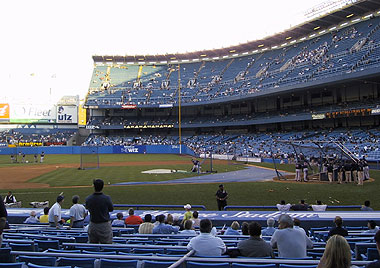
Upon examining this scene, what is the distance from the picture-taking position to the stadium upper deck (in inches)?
1916

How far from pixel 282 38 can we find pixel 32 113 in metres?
64.4

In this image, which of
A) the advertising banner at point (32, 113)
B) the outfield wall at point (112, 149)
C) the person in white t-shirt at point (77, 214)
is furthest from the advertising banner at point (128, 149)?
the person in white t-shirt at point (77, 214)

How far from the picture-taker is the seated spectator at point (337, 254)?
10.4 ft

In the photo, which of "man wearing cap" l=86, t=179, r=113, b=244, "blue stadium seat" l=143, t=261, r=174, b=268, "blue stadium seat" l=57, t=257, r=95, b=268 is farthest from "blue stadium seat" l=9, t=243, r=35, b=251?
"blue stadium seat" l=143, t=261, r=174, b=268

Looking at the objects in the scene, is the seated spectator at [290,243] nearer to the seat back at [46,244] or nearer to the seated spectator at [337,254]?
the seated spectator at [337,254]

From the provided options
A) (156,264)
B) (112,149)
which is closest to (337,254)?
(156,264)

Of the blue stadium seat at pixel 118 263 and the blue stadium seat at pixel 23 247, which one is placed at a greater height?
the blue stadium seat at pixel 118 263

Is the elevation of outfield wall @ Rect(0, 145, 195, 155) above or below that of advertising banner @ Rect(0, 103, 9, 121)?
below

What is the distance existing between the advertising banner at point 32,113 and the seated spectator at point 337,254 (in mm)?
90491

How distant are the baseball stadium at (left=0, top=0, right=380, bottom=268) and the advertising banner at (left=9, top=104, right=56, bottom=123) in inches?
11.4

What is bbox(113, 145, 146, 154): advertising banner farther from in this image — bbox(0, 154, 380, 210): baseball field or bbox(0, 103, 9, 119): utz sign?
bbox(0, 154, 380, 210): baseball field

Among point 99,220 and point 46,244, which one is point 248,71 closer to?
point 99,220

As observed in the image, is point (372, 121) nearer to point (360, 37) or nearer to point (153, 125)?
point (360, 37)

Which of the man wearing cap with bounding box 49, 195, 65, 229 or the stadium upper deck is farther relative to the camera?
the stadium upper deck
